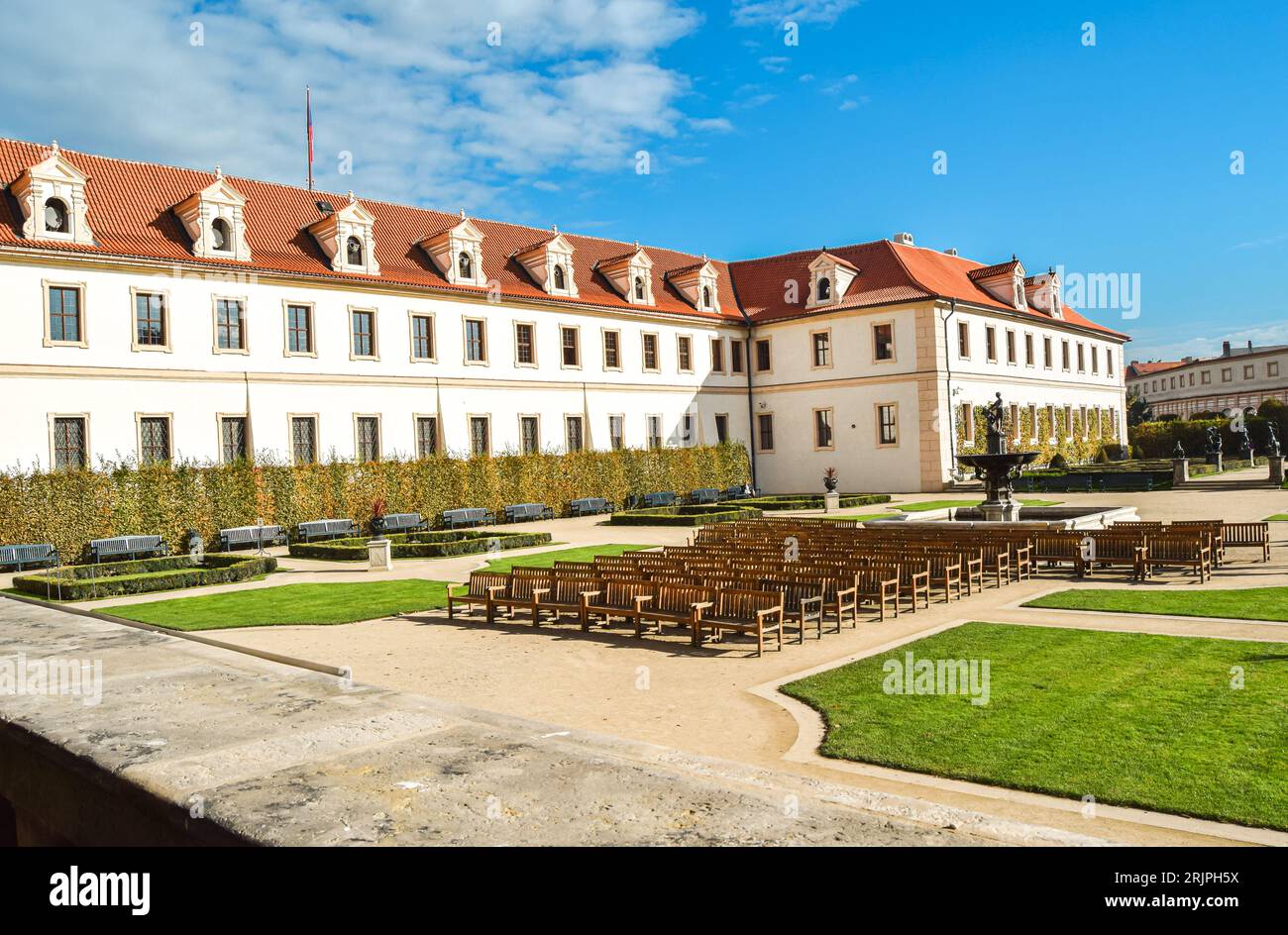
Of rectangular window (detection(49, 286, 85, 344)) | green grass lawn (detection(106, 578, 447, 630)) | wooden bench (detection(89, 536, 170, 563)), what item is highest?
rectangular window (detection(49, 286, 85, 344))

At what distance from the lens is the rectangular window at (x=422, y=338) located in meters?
36.1

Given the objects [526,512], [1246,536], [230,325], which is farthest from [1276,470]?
[230,325]

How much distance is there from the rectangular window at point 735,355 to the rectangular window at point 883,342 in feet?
24.9

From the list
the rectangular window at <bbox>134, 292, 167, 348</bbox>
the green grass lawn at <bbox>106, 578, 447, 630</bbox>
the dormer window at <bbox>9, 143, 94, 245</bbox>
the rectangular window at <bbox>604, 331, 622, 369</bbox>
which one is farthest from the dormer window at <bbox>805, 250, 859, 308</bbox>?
the dormer window at <bbox>9, 143, 94, 245</bbox>

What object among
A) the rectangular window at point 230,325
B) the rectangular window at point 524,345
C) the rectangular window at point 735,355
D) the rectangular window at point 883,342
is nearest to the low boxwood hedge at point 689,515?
the rectangular window at point 524,345

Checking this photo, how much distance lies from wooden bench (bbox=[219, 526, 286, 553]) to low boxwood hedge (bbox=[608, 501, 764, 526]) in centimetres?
1177

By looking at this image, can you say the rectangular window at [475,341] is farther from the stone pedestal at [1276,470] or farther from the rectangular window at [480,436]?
the stone pedestal at [1276,470]

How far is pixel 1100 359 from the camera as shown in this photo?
57.4 metres

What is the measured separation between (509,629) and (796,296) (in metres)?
37.4

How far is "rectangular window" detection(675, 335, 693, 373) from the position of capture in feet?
150

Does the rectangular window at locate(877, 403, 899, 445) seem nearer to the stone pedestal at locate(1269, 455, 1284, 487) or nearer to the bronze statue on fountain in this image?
the stone pedestal at locate(1269, 455, 1284, 487)

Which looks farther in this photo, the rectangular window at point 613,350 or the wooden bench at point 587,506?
the rectangular window at point 613,350

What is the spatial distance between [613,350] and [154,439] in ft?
66.7

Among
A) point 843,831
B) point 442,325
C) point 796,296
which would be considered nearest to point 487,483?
point 442,325
